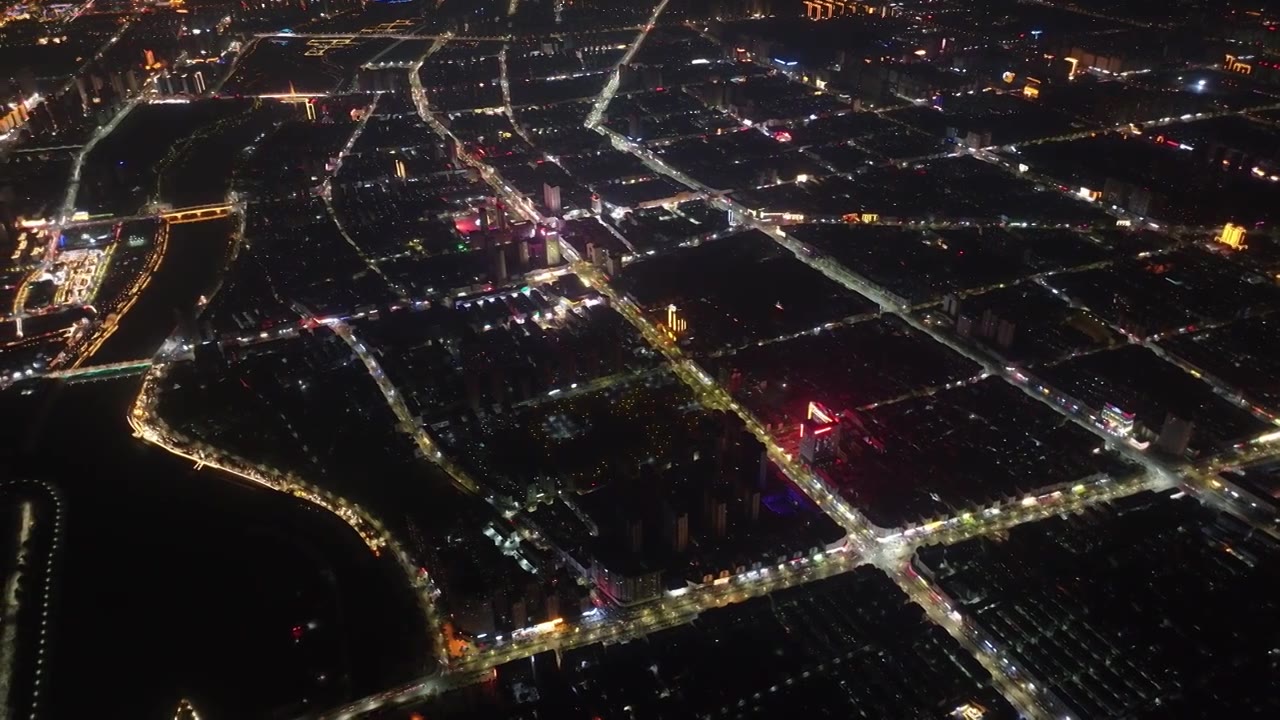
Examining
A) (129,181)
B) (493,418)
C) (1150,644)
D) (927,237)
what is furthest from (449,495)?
(129,181)

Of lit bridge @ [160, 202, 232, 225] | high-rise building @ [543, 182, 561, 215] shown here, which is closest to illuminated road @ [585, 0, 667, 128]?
high-rise building @ [543, 182, 561, 215]

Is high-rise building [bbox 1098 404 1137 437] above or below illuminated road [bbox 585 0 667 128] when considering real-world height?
below

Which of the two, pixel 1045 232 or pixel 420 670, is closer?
pixel 420 670

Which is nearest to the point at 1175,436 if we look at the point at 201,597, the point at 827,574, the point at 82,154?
the point at 827,574

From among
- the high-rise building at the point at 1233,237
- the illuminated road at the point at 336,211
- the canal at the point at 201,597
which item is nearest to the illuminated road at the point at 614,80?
the illuminated road at the point at 336,211

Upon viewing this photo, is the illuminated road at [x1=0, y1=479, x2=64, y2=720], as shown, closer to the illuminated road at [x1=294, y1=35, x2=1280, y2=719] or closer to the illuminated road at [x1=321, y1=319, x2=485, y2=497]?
the illuminated road at [x1=294, y1=35, x2=1280, y2=719]

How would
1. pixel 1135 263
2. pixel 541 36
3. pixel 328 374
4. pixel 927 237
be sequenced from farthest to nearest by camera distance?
pixel 541 36 → pixel 927 237 → pixel 1135 263 → pixel 328 374

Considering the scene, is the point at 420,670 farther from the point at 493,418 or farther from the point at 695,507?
the point at 493,418

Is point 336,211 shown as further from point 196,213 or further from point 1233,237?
point 1233,237
